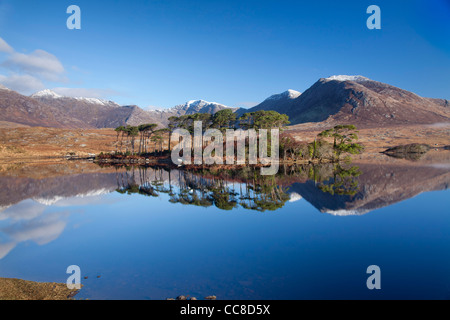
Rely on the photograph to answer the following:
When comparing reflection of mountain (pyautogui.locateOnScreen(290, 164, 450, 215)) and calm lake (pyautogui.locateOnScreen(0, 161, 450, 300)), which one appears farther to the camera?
reflection of mountain (pyautogui.locateOnScreen(290, 164, 450, 215))

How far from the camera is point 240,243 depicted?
11586 mm

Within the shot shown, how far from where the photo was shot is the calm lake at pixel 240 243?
25.7 feet

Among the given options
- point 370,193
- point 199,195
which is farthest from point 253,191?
point 370,193

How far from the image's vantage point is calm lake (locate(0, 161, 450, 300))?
7832 millimetres

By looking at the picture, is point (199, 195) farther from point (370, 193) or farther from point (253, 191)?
point (370, 193)

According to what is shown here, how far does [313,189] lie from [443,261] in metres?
14.1

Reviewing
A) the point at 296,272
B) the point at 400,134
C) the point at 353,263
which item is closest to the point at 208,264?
the point at 296,272

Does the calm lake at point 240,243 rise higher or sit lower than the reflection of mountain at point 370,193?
lower

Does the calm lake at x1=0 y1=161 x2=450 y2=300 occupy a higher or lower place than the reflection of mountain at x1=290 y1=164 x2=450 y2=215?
lower

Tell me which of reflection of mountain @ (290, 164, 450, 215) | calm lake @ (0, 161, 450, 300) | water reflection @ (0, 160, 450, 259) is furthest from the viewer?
reflection of mountain @ (290, 164, 450, 215)

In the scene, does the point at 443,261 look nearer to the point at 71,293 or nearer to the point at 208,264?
the point at 208,264

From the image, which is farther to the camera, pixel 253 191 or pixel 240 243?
pixel 253 191

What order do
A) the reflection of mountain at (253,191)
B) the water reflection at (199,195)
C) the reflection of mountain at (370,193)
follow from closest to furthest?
the water reflection at (199,195)
the reflection of mountain at (370,193)
the reflection of mountain at (253,191)

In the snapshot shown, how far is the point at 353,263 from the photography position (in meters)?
9.13
